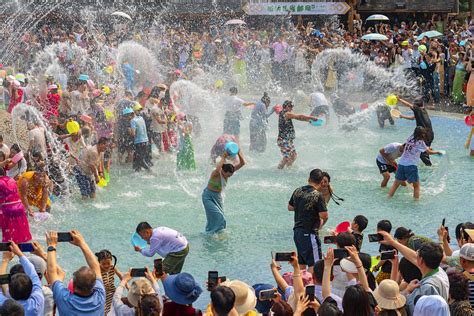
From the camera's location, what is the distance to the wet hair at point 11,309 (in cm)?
482

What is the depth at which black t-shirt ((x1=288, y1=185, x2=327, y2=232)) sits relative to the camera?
818cm

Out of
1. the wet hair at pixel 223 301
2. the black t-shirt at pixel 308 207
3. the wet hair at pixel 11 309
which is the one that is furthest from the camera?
the black t-shirt at pixel 308 207

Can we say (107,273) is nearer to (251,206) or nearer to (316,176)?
(316,176)

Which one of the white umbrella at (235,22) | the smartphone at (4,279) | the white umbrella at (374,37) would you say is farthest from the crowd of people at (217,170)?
the white umbrella at (235,22)

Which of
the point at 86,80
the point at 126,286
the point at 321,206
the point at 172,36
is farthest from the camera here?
the point at 172,36

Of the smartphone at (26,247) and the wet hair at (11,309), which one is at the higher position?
the smartphone at (26,247)

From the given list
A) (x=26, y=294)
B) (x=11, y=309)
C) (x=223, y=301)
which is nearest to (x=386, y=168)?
(x=223, y=301)

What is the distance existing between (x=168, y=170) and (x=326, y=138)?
4.33 m

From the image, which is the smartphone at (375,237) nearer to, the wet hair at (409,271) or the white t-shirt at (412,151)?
the wet hair at (409,271)

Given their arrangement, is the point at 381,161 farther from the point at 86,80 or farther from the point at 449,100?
the point at 449,100

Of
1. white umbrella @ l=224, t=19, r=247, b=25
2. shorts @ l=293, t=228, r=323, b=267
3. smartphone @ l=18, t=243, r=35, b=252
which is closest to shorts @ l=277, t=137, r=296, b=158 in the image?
shorts @ l=293, t=228, r=323, b=267

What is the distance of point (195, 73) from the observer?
2106cm

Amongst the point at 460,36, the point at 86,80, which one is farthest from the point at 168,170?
the point at 460,36

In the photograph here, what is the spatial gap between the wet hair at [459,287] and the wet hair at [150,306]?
2.12 meters
